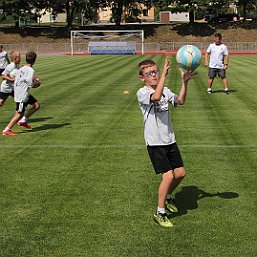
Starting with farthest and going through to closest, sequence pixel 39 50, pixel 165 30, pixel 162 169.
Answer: pixel 165 30, pixel 39 50, pixel 162 169

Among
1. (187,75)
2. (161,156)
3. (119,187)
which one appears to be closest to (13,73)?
(119,187)

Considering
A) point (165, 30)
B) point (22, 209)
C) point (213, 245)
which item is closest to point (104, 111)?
point (22, 209)

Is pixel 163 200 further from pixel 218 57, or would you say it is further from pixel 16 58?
pixel 218 57

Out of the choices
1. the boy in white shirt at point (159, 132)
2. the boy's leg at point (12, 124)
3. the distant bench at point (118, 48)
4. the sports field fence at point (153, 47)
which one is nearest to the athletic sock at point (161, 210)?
the boy in white shirt at point (159, 132)

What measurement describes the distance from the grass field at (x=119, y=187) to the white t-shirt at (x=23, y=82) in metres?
0.91

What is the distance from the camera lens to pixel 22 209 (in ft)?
22.1

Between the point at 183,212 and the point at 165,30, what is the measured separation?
222 ft

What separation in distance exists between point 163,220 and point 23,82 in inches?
242

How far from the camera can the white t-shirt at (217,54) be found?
17.6 metres

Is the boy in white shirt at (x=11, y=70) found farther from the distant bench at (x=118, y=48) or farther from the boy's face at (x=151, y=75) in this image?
the distant bench at (x=118, y=48)

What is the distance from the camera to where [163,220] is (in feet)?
20.2

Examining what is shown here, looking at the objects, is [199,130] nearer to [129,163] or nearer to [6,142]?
[129,163]

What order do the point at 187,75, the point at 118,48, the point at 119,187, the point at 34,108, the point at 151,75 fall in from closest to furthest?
1. the point at 151,75
2. the point at 187,75
3. the point at 119,187
4. the point at 34,108
5. the point at 118,48

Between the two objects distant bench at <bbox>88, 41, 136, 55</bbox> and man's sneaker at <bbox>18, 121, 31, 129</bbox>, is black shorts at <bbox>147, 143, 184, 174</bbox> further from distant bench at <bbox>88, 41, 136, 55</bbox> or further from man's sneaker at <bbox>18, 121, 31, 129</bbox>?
distant bench at <bbox>88, 41, 136, 55</bbox>
